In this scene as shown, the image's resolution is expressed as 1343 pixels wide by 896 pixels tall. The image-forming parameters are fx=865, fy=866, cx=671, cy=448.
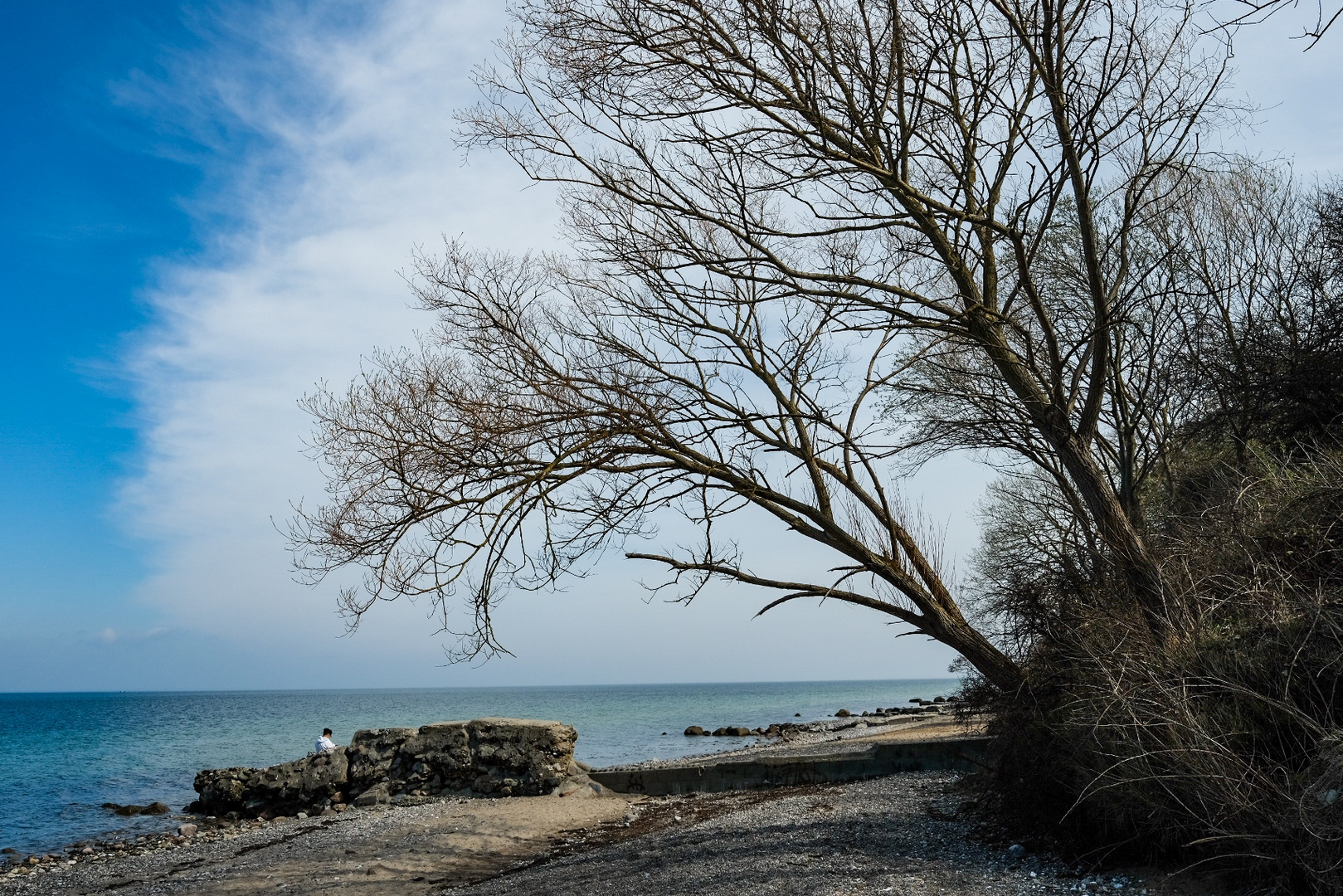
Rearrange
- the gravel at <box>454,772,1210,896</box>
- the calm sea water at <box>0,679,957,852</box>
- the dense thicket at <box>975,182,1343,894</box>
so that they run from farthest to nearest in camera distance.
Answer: the calm sea water at <box>0,679,957,852</box>, the gravel at <box>454,772,1210,896</box>, the dense thicket at <box>975,182,1343,894</box>

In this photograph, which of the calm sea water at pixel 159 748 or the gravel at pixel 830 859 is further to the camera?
the calm sea water at pixel 159 748

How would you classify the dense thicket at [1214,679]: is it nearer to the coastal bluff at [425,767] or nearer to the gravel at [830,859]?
the gravel at [830,859]

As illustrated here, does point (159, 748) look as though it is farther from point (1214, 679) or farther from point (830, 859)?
point (1214, 679)

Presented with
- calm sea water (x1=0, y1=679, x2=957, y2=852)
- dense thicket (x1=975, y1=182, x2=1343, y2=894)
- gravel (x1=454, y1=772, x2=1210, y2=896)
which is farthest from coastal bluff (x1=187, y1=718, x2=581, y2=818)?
dense thicket (x1=975, y1=182, x2=1343, y2=894)

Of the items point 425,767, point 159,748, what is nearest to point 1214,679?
point 425,767

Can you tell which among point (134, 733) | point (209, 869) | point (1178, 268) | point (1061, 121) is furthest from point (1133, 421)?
point (134, 733)

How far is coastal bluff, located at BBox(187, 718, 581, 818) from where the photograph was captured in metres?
15.5

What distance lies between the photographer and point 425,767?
16.0 m

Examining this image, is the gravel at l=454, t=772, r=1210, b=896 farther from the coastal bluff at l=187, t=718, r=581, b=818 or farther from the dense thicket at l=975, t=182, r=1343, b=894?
the coastal bluff at l=187, t=718, r=581, b=818

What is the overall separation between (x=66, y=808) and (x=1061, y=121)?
A: 2731 centimetres

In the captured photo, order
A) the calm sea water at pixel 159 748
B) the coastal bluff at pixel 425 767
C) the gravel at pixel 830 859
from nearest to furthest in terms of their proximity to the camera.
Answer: the gravel at pixel 830 859, the coastal bluff at pixel 425 767, the calm sea water at pixel 159 748

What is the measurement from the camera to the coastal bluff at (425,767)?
15.5 m

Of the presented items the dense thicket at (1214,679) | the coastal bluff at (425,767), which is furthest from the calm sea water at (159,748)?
the dense thicket at (1214,679)

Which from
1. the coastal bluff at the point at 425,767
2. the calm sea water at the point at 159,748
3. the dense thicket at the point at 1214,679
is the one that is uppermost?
the dense thicket at the point at 1214,679
